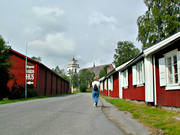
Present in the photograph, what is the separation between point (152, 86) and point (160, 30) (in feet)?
54.7

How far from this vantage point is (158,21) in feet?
85.0

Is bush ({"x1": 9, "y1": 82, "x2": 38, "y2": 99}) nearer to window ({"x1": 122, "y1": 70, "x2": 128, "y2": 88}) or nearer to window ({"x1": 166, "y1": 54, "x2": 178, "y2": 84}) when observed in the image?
window ({"x1": 122, "y1": 70, "x2": 128, "y2": 88})

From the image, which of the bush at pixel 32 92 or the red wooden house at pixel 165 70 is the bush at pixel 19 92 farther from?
the red wooden house at pixel 165 70

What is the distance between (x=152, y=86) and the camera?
11500mm

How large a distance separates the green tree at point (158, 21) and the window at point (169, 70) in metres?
15.9

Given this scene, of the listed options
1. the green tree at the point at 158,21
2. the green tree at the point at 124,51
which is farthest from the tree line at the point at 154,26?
the green tree at the point at 124,51

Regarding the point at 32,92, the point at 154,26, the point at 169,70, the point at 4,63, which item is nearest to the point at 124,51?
the point at 154,26

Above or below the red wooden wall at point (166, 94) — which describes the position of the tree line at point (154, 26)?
above

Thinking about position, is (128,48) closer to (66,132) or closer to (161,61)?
(161,61)

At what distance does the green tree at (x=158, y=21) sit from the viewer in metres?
24.6

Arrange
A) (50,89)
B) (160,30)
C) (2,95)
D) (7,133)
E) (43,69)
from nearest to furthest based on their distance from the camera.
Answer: (7,133)
(2,95)
(160,30)
(43,69)
(50,89)

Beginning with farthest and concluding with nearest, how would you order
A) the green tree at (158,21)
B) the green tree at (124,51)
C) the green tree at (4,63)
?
the green tree at (124,51)
the green tree at (158,21)
the green tree at (4,63)

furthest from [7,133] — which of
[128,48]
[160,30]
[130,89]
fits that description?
[128,48]

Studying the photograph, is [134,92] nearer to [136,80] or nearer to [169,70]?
[136,80]
